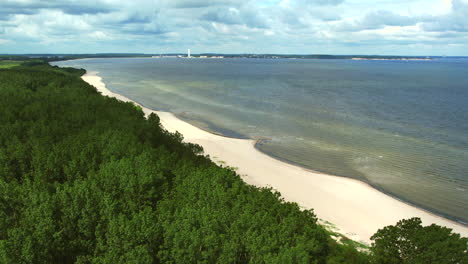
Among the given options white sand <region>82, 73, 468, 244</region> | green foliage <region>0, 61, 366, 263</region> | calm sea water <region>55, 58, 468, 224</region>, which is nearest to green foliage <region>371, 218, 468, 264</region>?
green foliage <region>0, 61, 366, 263</region>

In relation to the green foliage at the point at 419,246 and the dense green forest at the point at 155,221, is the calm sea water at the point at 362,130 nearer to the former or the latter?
the green foliage at the point at 419,246

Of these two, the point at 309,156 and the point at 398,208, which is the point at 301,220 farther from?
the point at 309,156

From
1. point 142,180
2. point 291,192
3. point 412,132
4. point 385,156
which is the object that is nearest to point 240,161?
point 291,192

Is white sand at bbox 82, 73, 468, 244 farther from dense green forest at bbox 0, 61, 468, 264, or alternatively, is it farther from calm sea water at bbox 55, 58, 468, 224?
dense green forest at bbox 0, 61, 468, 264

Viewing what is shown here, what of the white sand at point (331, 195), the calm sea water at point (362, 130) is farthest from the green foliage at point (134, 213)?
the calm sea water at point (362, 130)

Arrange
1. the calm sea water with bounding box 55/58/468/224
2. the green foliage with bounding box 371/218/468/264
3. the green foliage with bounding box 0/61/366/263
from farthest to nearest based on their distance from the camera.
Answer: the calm sea water with bounding box 55/58/468/224, the green foliage with bounding box 371/218/468/264, the green foliage with bounding box 0/61/366/263

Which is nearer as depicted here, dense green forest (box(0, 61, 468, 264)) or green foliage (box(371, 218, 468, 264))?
dense green forest (box(0, 61, 468, 264))
